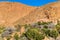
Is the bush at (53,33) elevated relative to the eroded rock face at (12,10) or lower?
lower

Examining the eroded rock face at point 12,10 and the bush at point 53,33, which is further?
the eroded rock face at point 12,10

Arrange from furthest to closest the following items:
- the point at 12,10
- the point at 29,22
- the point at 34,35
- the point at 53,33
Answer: the point at 12,10 → the point at 29,22 → the point at 53,33 → the point at 34,35

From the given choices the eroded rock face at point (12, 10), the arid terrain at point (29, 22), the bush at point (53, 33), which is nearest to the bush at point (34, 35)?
the arid terrain at point (29, 22)

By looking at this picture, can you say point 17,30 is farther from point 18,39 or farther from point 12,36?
point 18,39

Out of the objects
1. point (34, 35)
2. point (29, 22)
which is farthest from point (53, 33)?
point (29, 22)

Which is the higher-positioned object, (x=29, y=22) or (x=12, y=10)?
(x=12, y=10)

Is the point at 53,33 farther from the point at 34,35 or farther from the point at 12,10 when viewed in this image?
the point at 12,10

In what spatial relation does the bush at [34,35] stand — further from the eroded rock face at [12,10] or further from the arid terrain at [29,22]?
the eroded rock face at [12,10]

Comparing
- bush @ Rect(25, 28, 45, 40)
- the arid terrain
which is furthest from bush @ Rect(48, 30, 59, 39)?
bush @ Rect(25, 28, 45, 40)

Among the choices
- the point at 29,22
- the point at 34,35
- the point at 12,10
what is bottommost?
the point at 34,35

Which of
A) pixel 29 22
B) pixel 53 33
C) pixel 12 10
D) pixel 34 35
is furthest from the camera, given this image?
pixel 12 10

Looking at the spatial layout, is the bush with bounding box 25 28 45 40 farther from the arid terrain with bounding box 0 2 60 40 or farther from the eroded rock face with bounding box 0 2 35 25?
the eroded rock face with bounding box 0 2 35 25

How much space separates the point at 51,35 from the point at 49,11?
1864 cm

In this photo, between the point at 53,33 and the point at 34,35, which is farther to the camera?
the point at 53,33
